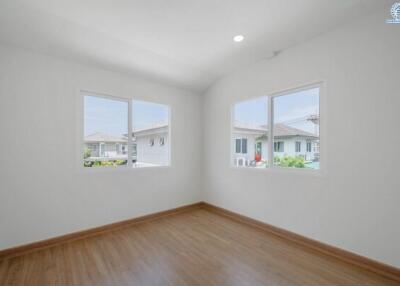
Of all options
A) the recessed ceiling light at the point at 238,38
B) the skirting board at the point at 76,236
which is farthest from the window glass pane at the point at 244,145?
the skirting board at the point at 76,236

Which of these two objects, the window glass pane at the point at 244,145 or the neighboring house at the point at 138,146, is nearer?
the neighboring house at the point at 138,146

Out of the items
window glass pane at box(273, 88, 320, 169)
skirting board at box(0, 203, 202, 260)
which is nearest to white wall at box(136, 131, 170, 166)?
skirting board at box(0, 203, 202, 260)

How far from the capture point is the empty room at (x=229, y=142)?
1957mm

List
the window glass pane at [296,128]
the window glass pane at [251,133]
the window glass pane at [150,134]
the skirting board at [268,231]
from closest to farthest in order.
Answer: the skirting board at [268,231], the window glass pane at [296,128], the window glass pane at [251,133], the window glass pane at [150,134]

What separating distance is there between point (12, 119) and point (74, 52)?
116 cm

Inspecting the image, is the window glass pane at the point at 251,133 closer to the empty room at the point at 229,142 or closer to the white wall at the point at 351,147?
the empty room at the point at 229,142

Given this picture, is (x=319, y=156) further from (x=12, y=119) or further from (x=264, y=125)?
(x=12, y=119)

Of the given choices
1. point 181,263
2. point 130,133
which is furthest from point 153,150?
point 181,263

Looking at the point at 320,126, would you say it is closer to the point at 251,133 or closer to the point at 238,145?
the point at 251,133

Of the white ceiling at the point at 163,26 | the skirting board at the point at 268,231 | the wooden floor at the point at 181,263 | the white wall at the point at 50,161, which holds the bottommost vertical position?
the wooden floor at the point at 181,263

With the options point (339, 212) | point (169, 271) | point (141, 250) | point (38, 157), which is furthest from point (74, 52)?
point (339, 212)

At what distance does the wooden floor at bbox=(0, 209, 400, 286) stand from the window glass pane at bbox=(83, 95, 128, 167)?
46.9 inches

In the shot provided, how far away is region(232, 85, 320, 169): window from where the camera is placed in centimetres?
261

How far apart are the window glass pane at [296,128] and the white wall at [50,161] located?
2415 mm
